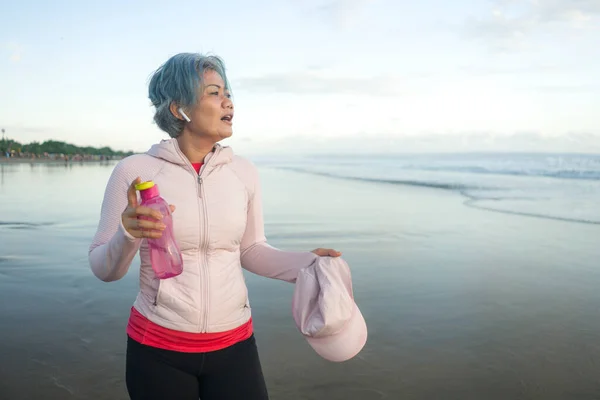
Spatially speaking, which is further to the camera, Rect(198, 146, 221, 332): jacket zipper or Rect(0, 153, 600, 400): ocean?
Rect(0, 153, 600, 400): ocean

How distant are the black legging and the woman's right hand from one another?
566 mm

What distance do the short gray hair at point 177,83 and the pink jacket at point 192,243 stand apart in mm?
131

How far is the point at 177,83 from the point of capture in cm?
246

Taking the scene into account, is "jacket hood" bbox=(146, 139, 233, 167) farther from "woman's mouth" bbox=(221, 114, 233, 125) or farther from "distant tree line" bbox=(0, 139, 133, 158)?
"distant tree line" bbox=(0, 139, 133, 158)

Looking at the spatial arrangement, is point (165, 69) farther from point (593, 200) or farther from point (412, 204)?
point (593, 200)

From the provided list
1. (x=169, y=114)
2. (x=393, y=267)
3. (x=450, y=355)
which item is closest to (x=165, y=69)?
(x=169, y=114)

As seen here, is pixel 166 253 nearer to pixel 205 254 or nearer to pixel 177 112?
pixel 205 254

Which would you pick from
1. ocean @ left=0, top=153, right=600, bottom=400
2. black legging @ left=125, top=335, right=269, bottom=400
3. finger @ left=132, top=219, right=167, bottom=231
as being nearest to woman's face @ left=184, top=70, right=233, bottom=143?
finger @ left=132, top=219, right=167, bottom=231

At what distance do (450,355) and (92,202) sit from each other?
43.6ft

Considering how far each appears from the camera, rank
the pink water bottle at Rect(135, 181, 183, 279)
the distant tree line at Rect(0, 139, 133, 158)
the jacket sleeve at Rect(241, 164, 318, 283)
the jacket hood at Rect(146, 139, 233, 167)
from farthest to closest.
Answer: the distant tree line at Rect(0, 139, 133, 158) → the jacket sleeve at Rect(241, 164, 318, 283) → the jacket hood at Rect(146, 139, 233, 167) → the pink water bottle at Rect(135, 181, 183, 279)

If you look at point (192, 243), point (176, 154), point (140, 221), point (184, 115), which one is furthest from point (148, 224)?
point (184, 115)

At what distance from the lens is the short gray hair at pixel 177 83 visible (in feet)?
8.00

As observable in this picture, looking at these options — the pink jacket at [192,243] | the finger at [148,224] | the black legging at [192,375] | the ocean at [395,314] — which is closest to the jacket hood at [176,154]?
the pink jacket at [192,243]

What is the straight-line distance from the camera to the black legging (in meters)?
2.29
